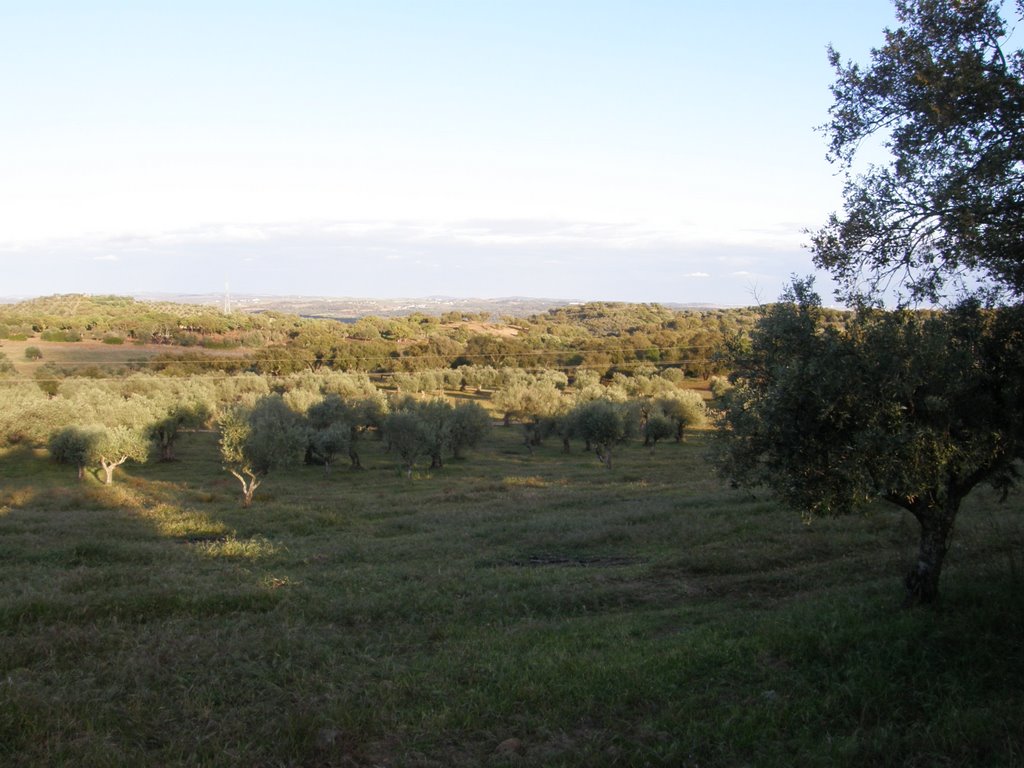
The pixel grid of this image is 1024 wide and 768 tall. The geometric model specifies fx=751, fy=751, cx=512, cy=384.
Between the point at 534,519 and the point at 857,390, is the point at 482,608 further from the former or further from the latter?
the point at 534,519

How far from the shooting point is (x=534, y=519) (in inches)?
846

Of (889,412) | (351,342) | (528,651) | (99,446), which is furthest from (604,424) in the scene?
(351,342)

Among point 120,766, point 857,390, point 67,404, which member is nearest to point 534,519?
point 857,390

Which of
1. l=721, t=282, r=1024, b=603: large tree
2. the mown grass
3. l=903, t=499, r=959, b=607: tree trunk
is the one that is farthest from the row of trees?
l=903, t=499, r=959, b=607: tree trunk

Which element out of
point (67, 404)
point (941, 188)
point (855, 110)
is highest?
point (855, 110)

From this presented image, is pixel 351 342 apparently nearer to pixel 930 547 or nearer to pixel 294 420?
pixel 294 420

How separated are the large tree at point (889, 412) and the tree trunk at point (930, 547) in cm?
1

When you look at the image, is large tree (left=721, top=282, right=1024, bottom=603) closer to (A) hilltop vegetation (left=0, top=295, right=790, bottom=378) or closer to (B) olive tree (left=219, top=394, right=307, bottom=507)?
(B) olive tree (left=219, top=394, right=307, bottom=507)

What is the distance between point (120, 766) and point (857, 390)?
7.25 metres

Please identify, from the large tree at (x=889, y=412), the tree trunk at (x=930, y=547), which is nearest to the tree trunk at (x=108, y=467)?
the large tree at (x=889, y=412)

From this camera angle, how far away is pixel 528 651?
8445 millimetres

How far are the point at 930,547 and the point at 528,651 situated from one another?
4.71 meters

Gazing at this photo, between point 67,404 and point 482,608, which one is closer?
point 482,608

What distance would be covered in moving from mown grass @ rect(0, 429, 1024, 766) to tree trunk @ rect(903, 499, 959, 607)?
1.02ft
